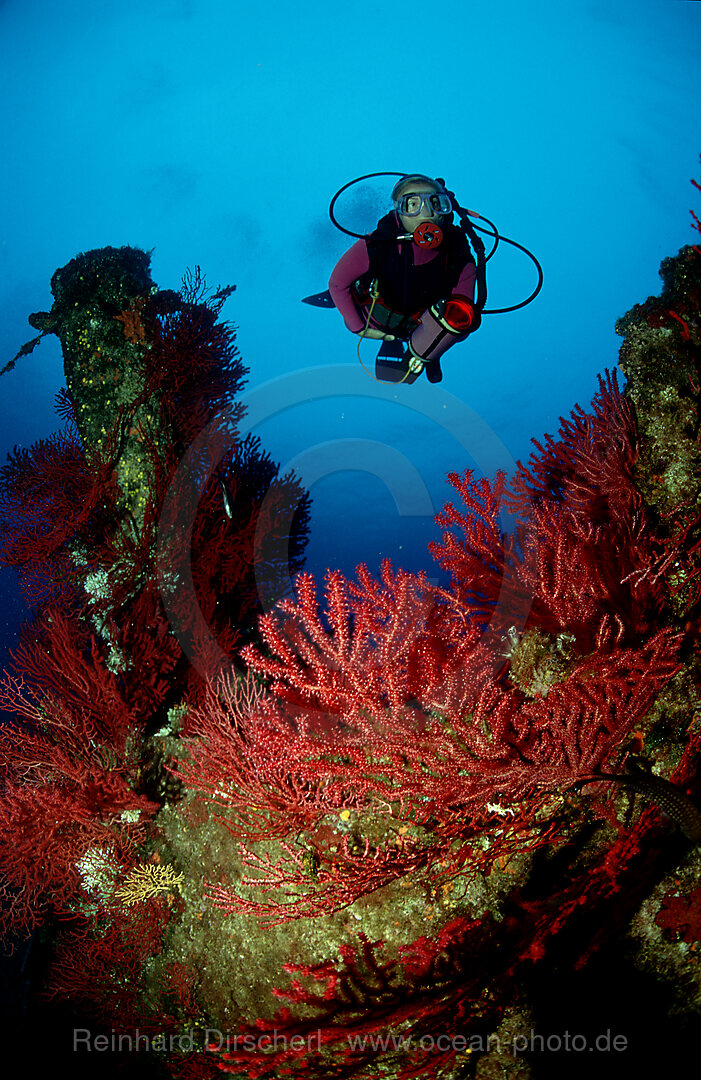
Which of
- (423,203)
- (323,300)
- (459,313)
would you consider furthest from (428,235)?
(323,300)

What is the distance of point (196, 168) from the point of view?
49.7 meters

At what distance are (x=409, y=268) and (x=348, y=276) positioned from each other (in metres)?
0.55

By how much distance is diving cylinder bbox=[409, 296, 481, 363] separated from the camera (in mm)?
3832

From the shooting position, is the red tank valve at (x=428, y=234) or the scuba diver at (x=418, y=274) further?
the scuba diver at (x=418, y=274)

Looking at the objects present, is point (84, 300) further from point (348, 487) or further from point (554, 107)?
point (554, 107)

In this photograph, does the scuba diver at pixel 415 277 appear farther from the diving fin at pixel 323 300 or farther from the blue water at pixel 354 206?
the blue water at pixel 354 206

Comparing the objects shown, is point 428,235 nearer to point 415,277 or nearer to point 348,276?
point 415,277

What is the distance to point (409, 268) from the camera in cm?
423

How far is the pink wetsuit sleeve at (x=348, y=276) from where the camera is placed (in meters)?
4.25

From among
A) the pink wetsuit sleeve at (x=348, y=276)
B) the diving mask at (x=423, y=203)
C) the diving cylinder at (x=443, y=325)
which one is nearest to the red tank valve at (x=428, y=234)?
the diving mask at (x=423, y=203)

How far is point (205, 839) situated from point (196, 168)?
63606 millimetres

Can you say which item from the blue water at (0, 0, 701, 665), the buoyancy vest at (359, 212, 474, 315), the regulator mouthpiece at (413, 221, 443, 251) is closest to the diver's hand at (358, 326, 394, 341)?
the buoyancy vest at (359, 212, 474, 315)

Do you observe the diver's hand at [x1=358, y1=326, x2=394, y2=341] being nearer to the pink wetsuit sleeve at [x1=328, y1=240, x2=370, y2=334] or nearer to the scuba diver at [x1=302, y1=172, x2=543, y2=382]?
the scuba diver at [x1=302, y1=172, x2=543, y2=382]

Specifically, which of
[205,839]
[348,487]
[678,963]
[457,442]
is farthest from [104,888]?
[457,442]
